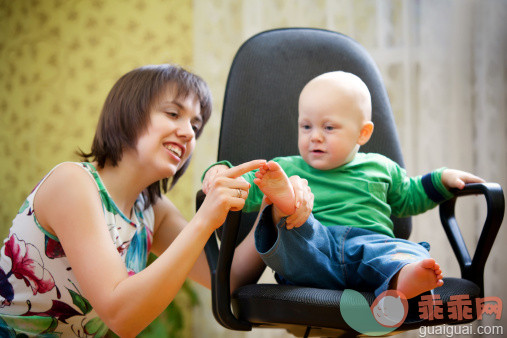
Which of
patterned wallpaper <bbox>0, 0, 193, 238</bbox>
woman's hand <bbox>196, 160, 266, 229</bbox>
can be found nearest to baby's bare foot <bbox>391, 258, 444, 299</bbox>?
woman's hand <bbox>196, 160, 266, 229</bbox>

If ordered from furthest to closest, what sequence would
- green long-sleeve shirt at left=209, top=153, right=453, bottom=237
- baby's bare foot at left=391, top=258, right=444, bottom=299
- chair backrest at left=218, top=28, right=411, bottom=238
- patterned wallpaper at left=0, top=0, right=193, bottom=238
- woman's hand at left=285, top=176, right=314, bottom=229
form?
patterned wallpaper at left=0, top=0, right=193, bottom=238 → chair backrest at left=218, top=28, right=411, bottom=238 → green long-sleeve shirt at left=209, top=153, right=453, bottom=237 → woman's hand at left=285, top=176, right=314, bottom=229 → baby's bare foot at left=391, top=258, right=444, bottom=299

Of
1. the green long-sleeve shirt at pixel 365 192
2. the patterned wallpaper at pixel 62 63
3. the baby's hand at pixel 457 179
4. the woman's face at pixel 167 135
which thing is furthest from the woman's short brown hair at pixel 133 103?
the patterned wallpaper at pixel 62 63

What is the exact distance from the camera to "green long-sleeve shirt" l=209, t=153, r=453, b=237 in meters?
1.08

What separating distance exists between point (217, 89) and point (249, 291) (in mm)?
1683

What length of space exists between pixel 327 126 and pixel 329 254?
0.96 feet

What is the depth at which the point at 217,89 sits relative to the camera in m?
2.50

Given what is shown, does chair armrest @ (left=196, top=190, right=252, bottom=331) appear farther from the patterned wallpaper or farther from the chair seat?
the patterned wallpaper

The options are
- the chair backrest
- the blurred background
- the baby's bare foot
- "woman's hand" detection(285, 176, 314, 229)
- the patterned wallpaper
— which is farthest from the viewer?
the patterned wallpaper

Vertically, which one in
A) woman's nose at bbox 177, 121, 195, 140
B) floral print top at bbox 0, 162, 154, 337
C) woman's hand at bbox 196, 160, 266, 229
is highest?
woman's nose at bbox 177, 121, 195, 140

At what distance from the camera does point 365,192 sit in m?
1.11

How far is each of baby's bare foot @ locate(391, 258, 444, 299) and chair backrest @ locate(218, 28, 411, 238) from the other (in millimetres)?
487

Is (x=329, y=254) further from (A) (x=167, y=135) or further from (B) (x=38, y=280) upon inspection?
(B) (x=38, y=280)

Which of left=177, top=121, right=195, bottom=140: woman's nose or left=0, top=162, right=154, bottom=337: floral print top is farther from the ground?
left=177, top=121, right=195, bottom=140: woman's nose

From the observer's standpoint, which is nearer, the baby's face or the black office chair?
the black office chair
